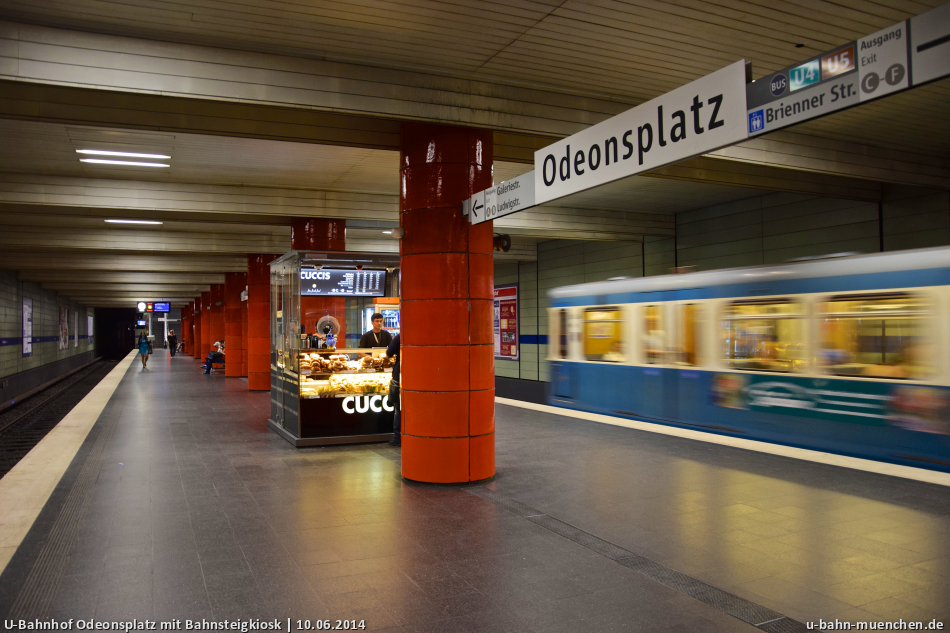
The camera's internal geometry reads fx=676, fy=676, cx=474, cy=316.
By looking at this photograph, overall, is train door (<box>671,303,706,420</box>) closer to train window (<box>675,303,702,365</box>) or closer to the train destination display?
train window (<box>675,303,702,365</box>)

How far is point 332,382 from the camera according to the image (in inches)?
379

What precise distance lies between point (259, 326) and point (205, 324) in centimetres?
1984

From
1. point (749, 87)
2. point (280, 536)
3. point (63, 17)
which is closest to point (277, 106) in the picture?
point (63, 17)

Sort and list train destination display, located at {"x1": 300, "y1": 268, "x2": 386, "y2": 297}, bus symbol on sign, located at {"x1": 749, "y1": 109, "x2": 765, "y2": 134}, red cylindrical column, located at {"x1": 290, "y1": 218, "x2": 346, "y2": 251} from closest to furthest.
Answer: bus symbol on sign, located at {"x1": 749, "y1": 109, "x2": 765, "y2": 134} < train destination display, located at {"x1": 300, "y1": 268, "x2": 386, "y2": 297} < red cylindrical column, located at {"x1": 290, "y1": 218, "x2": 346, "y2": 251}

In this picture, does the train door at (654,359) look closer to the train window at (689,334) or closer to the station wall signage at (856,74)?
the train window at (689,334)

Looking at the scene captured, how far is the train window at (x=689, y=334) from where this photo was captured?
1001 cm

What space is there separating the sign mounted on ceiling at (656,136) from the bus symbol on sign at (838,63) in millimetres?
424

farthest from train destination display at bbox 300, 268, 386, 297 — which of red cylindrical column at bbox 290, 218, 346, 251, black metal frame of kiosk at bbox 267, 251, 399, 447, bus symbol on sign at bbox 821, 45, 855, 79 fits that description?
bus symbol on sign at bbox 821, 45, 855, 79

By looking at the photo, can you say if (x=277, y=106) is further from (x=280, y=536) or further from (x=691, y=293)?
(x=691, y=293)

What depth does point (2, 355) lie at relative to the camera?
21719 mm

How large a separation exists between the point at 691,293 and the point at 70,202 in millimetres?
10029

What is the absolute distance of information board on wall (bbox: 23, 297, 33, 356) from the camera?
25891 mm

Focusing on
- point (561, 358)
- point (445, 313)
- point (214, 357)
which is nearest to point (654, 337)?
point (561, 358)

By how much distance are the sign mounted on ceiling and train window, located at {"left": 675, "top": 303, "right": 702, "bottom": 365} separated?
563 centimetres
